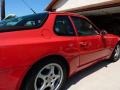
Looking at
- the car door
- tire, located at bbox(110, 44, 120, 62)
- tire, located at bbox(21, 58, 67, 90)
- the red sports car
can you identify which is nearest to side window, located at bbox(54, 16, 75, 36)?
the red sports car

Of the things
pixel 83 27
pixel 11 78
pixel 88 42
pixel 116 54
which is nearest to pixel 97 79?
pixel 88 42

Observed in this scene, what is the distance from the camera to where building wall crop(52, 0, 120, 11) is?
36.4 ft

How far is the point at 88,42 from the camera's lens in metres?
4.63

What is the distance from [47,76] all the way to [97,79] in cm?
158

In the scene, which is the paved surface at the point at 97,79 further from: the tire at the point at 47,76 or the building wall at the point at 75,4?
the building wall at the point at 75,4

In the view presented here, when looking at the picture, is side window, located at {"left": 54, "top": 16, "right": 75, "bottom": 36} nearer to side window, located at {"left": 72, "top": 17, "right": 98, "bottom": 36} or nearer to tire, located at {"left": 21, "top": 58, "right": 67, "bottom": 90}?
side window, located at {"left": 72, "top": 17, "right": 98, "bottom": 36}

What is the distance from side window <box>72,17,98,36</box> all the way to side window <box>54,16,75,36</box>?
0.25m

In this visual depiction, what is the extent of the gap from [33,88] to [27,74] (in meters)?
0.30

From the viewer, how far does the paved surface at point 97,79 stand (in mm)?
4402

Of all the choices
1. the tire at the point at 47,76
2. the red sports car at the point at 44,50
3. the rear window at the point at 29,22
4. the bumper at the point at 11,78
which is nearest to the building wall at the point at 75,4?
the red sports car at the point at 44,50

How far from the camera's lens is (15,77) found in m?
3.03

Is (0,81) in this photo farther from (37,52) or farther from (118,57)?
(118,57)

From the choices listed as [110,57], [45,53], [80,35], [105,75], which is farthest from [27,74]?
[110,57]

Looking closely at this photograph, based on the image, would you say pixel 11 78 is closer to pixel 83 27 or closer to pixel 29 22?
pixel 29 22
